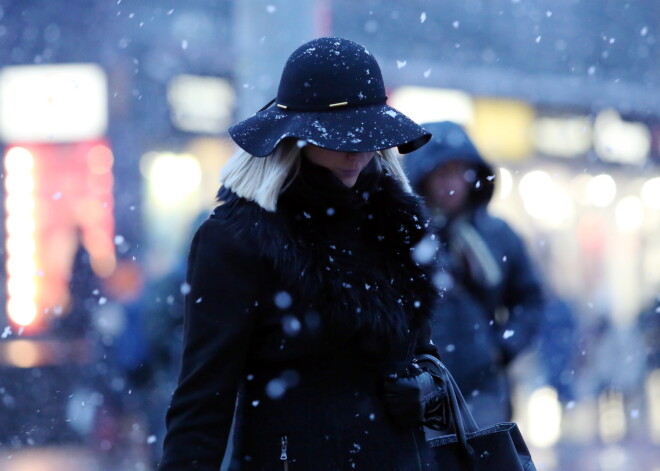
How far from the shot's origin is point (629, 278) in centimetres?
2081

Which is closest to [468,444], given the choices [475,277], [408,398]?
[408,398]

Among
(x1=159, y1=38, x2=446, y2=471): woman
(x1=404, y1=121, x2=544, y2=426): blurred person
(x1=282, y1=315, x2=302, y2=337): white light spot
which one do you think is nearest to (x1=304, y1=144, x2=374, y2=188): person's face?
(x1=159, y1=38, x2=446, y2=471): woman

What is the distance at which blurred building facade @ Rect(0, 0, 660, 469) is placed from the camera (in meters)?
12.8

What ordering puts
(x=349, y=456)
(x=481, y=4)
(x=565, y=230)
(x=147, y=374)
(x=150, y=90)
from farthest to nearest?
(x=565, y=230) < (x=481, y=4) < (x=150, y=90) < (x=147, y=374) < (x=349, y=456)

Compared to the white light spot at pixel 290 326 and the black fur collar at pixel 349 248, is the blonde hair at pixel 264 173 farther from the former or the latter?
the white light spot at pixel 290 326

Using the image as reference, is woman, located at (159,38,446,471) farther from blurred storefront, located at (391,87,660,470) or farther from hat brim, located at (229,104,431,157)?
blurred storefront, located at (391,87,660,470)

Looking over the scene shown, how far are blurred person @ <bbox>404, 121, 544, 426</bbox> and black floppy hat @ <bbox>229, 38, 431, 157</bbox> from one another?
1469 millimetres

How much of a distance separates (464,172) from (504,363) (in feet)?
2.35

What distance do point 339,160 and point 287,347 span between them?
416mm

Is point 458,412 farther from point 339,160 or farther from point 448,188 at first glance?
point 448,188

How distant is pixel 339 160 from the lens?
2.45 meters

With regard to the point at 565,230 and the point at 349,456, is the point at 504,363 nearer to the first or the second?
the point at 349,456

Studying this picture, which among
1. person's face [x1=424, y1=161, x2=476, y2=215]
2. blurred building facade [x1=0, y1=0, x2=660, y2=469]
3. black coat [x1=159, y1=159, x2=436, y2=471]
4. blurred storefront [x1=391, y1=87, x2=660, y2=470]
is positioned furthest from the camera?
blurred building facade [x1=0, y1=0, x2=660, y2=469]

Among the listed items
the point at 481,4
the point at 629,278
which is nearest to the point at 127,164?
the point at 481,4
